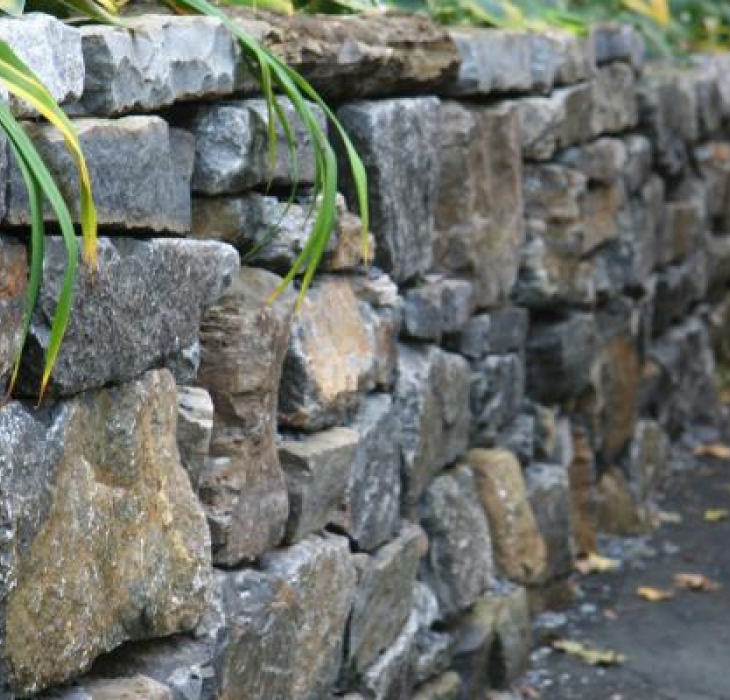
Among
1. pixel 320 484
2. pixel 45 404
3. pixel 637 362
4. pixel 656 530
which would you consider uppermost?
pixel 45 404

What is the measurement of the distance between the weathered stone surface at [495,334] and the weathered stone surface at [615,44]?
993 millimetres

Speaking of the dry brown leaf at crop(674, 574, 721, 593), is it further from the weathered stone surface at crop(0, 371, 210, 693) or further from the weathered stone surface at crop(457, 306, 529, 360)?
the weathered stone surface at crop(0, 371, 210, 693)

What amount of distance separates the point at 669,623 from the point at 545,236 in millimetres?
1005

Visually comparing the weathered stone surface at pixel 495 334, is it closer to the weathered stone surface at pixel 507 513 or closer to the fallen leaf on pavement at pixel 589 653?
the weathered stone surface at pixel 507 513

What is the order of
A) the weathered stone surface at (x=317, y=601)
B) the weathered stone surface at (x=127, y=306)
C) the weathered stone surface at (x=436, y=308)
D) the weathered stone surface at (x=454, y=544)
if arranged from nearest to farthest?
1. the weathered stone surface at (x=127, y=306)
2. the weathered stone surface at (x=317, y=601)
3. the weathered stone surface at (x=436, y=308)
4. the weathered stone surface at (x=454, y=544)

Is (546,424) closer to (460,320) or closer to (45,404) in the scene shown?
(460,320)

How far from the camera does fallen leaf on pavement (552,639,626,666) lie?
431cm

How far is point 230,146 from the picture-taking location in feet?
8.89

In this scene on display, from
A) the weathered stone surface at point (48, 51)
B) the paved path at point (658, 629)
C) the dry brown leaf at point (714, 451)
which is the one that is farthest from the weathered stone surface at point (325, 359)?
the dry brown leaf at point (714, 451)

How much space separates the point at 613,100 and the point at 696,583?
4.64ft

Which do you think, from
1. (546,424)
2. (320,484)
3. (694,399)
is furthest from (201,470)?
(694,399)

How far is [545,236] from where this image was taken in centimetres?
479

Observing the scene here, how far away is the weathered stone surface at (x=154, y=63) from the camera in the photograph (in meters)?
2.31

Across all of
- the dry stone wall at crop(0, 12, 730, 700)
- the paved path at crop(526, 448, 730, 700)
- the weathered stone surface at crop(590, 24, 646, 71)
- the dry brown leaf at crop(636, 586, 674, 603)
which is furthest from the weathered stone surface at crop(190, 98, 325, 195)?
the weathered stone surface at crop(590, 24, 646, 71)
